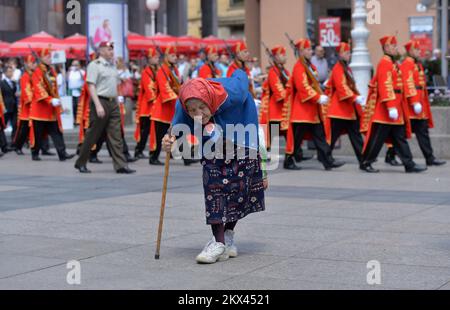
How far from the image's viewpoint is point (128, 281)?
687 cm

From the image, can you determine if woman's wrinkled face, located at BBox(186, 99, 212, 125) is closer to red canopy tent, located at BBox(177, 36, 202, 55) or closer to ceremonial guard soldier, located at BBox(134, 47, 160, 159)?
ceremonial guard soldier, located at BBox(134, 47, 160, 159)

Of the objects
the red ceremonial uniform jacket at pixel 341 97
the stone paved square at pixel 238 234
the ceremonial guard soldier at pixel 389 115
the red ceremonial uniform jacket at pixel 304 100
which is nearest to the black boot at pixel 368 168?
the ceremonial guard soldier at pixel 389 115

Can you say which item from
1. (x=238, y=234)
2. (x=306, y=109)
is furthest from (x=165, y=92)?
(x=238, y=234)

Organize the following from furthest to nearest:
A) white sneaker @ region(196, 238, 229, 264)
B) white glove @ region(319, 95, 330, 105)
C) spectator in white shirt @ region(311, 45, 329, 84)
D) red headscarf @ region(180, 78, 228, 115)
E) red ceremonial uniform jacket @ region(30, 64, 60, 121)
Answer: spectator in white shirt @ region(311, 45, 329, 84) → red ceremonial uniform jacket @ region(30, 64, 60, 121) → white glove @ region(319, 95, 330, 105) → white sneaker @ region(196, 238, 229, 264) → red headscarf @ region(180, 78, 228, 115)

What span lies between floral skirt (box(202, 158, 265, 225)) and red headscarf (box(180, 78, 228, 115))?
0.46 meters

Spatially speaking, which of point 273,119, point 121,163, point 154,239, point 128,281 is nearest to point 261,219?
point 154,239

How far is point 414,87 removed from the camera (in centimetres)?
1510

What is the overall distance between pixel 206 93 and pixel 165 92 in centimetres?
940

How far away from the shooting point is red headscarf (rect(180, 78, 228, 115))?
7402 mm

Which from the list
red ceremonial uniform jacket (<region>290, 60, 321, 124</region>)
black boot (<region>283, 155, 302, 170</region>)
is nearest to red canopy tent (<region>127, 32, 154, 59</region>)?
black boot (<region>283, 155, 302, 170</region>)

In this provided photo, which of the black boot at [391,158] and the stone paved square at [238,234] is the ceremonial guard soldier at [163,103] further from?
the black boot at [391,158]

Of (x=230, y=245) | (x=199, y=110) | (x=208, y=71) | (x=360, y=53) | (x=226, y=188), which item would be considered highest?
(x=360, y=53)

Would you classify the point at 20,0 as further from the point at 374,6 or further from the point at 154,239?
the point at 154,239

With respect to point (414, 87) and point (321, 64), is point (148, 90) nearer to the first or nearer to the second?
point (414, 87)
